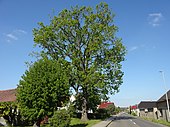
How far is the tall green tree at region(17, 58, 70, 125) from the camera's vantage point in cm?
Answer: 2175

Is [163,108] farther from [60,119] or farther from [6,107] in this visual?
[60,119]

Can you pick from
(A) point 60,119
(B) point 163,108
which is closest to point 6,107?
(A) point 60,119

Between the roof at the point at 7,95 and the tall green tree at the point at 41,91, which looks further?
the roof at the point at 7,95

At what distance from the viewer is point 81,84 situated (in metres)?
35.1

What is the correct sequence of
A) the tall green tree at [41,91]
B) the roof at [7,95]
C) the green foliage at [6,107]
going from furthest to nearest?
the roof at [7,95]
the green foliage at [6,107]
the tall green tree at [41,91]

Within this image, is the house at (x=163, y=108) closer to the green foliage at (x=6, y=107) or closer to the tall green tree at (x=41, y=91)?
the tall green tree at (x=41, y=91)

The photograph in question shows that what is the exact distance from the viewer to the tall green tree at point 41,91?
21750 millimetres

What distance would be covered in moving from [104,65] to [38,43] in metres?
10.7

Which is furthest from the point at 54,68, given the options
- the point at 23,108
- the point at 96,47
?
the point at 96,47

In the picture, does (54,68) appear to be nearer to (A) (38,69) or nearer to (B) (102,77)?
(A) (38,69)

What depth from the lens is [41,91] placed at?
71.8 feet

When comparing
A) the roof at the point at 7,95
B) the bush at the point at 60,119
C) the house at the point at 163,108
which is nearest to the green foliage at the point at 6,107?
the roof at the point at 7,95

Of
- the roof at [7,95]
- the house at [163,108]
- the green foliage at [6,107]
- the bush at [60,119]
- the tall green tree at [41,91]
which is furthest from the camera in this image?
the house at [163,108]

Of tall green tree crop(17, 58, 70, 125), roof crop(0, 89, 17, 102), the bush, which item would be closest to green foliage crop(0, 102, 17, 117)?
tall green tree crop(17, 58, 70, 125)
